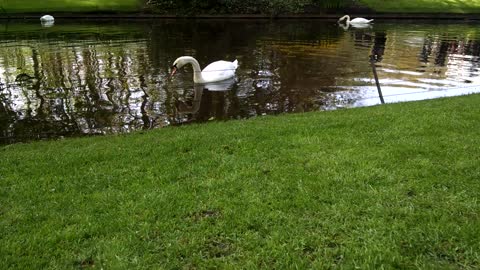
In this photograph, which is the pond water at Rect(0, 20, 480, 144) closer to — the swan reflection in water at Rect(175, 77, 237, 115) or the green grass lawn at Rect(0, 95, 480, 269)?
the swan reflection in water at Rect(175, 77, 237, 115)

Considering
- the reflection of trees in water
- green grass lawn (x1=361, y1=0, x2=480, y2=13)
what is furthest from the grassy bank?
the reflection of trees in water

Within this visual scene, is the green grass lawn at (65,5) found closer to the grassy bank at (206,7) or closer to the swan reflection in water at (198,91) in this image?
the grassy bank at (206,7)

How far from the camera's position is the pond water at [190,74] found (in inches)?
486

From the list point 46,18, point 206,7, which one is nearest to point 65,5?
point 46,18

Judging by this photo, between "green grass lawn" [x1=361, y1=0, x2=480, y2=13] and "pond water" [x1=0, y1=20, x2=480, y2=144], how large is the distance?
487 inches

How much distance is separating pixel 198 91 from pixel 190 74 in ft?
8.18

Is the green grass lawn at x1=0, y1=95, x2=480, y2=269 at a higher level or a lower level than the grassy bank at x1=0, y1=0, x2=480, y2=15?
lower

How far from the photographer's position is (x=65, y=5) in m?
38.9

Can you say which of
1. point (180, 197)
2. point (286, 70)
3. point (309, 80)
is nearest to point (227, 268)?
point (180, 197)

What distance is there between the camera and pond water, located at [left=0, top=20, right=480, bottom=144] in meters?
12.3

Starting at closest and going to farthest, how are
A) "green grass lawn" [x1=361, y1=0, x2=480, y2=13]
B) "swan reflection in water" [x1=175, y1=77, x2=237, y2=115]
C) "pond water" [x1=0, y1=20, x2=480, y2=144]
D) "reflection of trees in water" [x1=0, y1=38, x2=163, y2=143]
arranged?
"reflection of trees in water" [x1=0, y1=38, x2=163, y2=143] < "pond water" [x1=0, y1=20, x2=480, y2=144] < "swan reflection in water" [x1=175, y1=77, x2=237, y2=115] < "green grass lawn" [x1=361, y1=0, x2=480, y2=13]

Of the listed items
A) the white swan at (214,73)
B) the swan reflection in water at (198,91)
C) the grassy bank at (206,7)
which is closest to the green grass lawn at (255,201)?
the swan reflection in water at (198,91)

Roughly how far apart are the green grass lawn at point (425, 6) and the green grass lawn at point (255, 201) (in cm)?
3718

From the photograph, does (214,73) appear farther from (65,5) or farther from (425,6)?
(425,6)
